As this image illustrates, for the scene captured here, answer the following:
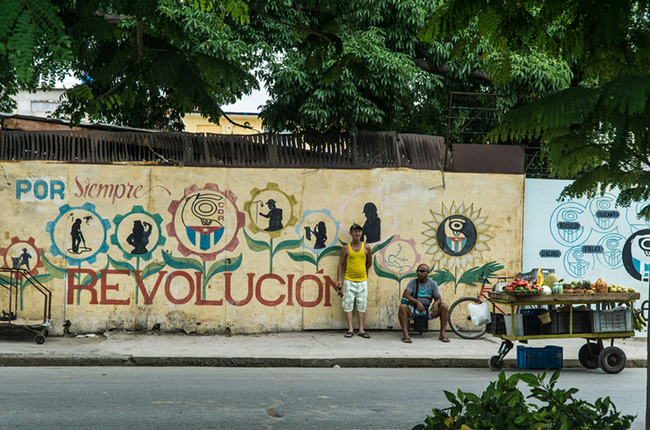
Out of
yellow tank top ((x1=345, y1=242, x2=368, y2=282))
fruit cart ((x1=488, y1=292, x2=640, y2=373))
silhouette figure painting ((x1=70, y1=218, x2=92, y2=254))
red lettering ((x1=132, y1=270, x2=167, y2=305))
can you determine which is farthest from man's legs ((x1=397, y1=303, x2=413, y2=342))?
silhouette figure painting ((x1=70, y1=218, x2=92, y2=254))

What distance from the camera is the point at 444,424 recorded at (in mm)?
3242

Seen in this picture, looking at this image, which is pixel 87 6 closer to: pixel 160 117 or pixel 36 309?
pixel 36 309

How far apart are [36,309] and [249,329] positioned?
11.0ft

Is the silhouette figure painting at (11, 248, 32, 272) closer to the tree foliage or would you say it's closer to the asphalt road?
the asphalt road

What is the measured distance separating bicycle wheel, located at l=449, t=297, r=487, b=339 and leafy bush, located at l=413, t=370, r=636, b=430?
668cm

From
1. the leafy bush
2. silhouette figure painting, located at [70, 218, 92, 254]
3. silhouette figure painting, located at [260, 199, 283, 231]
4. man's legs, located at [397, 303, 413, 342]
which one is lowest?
man's legs, located at [397, 303, 413, 342]

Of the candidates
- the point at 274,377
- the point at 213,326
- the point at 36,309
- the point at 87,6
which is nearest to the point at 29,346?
the point at 36,309

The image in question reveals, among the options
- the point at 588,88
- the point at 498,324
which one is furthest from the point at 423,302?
the point at 588,88

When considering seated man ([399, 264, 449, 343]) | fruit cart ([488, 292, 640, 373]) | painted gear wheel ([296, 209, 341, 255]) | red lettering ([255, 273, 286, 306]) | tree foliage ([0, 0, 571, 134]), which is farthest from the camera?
painted gear wheel ([296, 209, 341, 255])

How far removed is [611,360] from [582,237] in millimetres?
3033

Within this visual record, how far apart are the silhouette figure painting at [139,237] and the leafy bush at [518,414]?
7205mm

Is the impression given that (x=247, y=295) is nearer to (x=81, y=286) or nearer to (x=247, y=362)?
(x=247, y=362)

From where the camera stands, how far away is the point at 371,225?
10.0m

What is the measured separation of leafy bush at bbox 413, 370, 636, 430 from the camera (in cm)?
306
